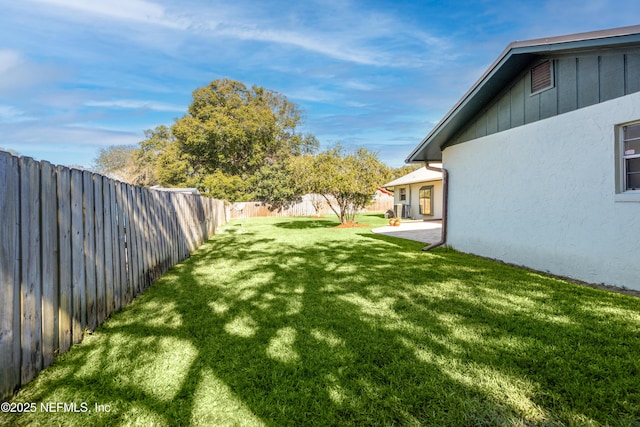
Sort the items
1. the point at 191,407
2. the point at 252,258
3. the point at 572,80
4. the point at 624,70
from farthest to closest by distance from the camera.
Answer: the point at 252,258
the point at 572,80
the point at 624,70
the point at 191,407

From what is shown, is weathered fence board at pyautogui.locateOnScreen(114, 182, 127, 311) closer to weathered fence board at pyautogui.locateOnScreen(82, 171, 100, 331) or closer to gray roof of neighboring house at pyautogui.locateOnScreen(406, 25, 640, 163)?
weathered fence board at pyautogui.locateOnScreen(82, 171, 100, 331)

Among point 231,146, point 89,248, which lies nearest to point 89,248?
point 89,248

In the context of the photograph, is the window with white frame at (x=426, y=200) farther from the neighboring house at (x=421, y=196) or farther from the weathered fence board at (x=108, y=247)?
the weathered fence board at (x=108, y=247)

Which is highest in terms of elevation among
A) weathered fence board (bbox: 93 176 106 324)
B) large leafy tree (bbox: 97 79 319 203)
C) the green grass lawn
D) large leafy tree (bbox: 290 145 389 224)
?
large leafy tree (bbox: 97 79 319 203)

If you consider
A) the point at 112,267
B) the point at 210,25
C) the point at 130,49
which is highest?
the point at 130,49

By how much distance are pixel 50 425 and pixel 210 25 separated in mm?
12929

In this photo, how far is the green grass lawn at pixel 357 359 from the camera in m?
1.96

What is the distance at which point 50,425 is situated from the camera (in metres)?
1.87

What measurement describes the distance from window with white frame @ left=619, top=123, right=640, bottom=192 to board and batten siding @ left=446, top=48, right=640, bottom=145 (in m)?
0.57

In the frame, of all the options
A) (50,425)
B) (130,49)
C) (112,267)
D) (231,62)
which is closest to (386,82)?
(231,62)

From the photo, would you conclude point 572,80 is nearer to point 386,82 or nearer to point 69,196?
point 69,196

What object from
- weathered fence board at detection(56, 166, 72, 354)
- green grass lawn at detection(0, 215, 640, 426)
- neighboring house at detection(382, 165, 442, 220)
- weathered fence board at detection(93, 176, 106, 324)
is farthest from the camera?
neighboring house at detection(382, 165, 442, 220)

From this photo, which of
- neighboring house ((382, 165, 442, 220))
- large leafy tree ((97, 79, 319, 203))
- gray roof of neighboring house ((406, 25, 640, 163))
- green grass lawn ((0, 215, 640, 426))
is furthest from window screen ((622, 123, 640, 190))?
large leafy tree ((97, 79, 319, 203))

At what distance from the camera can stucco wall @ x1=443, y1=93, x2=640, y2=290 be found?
4.62m
